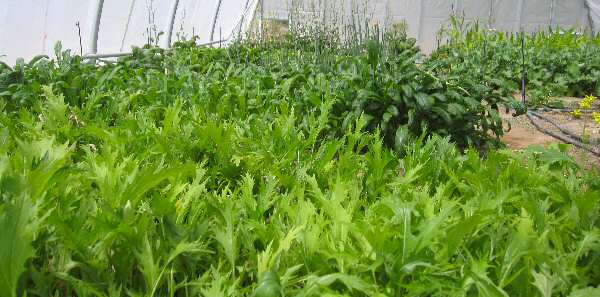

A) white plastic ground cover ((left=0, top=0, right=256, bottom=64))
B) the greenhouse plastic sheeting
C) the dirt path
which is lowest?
the dirt path

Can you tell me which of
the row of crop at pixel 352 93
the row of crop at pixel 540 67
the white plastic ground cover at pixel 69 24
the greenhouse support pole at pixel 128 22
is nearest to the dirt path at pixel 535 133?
the row of crop at pixel 352 93

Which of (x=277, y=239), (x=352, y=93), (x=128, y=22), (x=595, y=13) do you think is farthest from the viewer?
(x=595, y=13)

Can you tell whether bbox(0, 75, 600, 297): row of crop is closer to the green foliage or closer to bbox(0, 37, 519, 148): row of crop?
the green foliage

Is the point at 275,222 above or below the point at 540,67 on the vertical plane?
below

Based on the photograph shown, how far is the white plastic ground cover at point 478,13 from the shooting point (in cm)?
1523

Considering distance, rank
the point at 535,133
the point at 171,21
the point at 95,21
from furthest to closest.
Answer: the point at 171,21
the point at 95,21
the point at 535,133

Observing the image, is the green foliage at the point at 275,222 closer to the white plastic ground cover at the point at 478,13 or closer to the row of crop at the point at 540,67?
the row of crop at the point at 540,67

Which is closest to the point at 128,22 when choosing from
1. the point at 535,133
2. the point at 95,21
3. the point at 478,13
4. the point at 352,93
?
the point at 95,21

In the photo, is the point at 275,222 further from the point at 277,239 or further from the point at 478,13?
the point at 478,13

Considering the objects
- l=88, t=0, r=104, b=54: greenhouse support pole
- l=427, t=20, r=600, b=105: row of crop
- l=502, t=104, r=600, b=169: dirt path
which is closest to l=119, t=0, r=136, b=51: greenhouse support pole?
l=88, t=0, r=104, b=54: greenhouse support pole

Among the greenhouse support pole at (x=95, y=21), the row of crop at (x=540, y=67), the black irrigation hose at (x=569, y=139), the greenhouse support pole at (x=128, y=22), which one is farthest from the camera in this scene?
the greenhouse support pole at (x=128, y=22)

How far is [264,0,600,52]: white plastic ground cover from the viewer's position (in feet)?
50.0

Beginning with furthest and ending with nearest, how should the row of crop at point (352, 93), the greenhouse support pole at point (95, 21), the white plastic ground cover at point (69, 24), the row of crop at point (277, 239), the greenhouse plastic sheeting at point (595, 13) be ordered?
1. the greenhouse plastic sheeting at point (595, 13)
2. the greenhouse support pole at point (95, 21)
3. the white plastic ground cover at point (69, 24)
4. the row of crop at point (352, 93)
5. the row of crop at point (277, 239)

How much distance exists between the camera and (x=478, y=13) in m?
15.3
